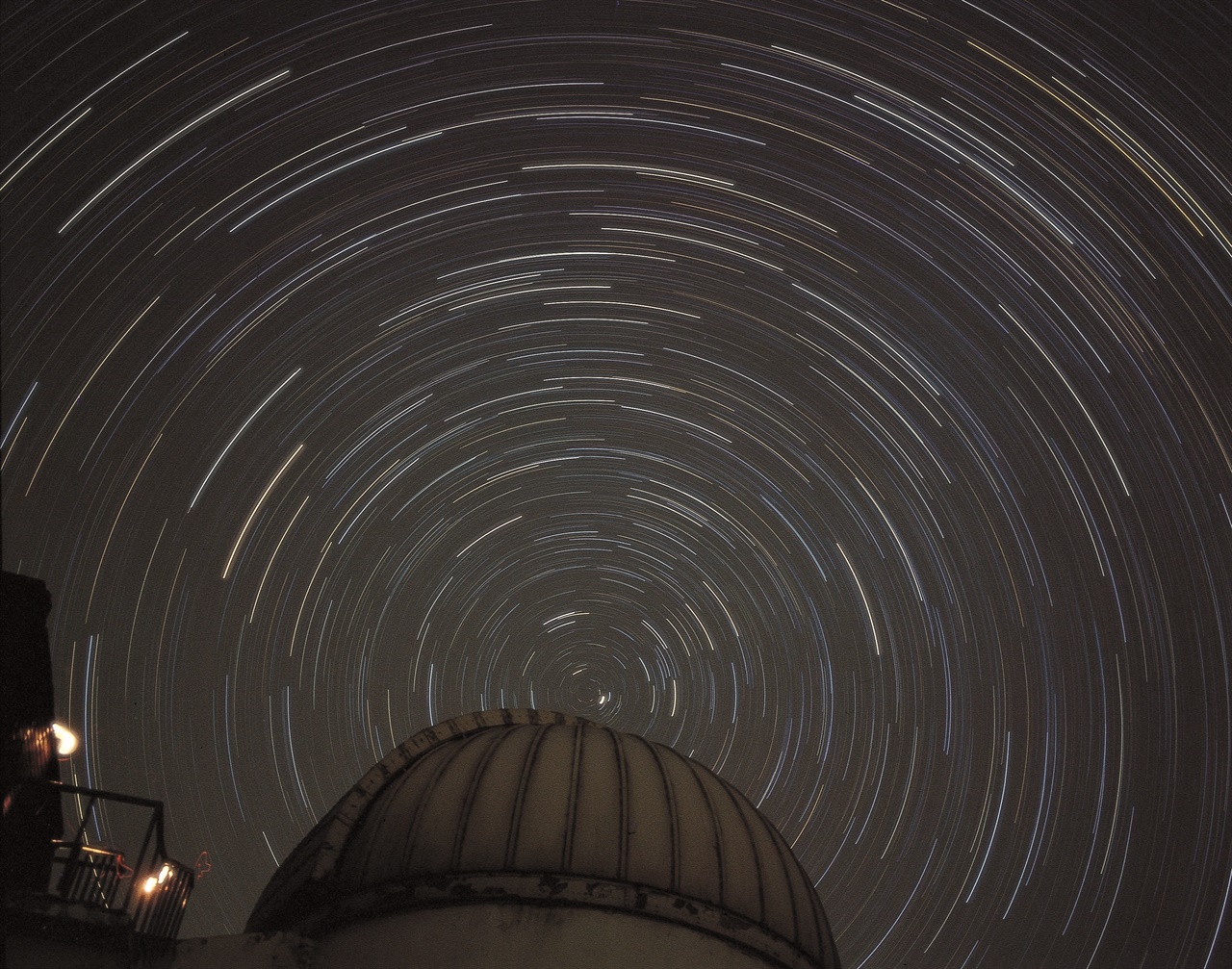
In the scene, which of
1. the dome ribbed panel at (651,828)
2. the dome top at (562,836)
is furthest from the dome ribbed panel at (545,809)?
the dome ribbed panel at (651,828)

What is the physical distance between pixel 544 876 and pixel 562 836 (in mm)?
396

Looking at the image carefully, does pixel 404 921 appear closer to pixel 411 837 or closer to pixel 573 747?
pixel 411 837

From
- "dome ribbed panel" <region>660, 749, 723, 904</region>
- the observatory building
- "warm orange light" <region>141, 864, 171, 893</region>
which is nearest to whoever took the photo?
the observatory building

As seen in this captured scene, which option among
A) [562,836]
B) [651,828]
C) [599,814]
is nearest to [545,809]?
[562,836]

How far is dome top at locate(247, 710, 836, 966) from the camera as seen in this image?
26.9 ft

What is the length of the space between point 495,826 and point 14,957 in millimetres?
3870

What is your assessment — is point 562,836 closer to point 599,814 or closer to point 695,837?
point 599,814

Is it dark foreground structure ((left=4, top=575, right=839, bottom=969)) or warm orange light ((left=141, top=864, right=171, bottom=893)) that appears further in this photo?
warm orange light ((left=141, top=864, right=171, bottom=893))

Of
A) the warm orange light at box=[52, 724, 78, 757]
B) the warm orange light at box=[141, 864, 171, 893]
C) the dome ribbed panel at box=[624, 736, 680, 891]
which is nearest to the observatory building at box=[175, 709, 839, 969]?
the dome ribbed panel at box=[624, 736, 680, 891]

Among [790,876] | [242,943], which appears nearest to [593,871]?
[790,876]

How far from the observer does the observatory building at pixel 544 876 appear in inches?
307

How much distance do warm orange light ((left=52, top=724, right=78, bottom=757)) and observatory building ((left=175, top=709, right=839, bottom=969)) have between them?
2.77 metres

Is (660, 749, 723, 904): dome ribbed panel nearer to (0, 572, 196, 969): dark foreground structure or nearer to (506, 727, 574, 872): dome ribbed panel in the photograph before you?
(506, 727, 574, 872): dome ribbed panel

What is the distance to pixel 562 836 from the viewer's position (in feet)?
27.3
